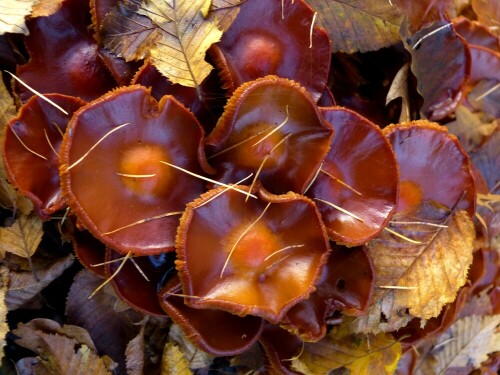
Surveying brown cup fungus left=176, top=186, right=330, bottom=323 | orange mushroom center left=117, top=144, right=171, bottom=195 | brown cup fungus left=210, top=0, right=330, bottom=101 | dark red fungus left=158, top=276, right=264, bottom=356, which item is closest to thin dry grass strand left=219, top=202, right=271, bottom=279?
brown cup fungus left=176, top=186, right=330, bottom=323

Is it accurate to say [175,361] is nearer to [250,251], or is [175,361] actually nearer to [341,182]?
[250,251]

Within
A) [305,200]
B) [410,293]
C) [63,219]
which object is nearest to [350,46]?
[305,200]

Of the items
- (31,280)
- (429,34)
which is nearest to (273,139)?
(429,34)

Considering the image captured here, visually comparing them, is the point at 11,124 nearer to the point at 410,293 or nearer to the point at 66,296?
the point at 66,296

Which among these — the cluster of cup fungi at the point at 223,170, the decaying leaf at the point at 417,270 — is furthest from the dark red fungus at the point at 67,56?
the decaying leaf at the point at 417,270

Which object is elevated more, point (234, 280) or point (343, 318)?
point (234, 280)

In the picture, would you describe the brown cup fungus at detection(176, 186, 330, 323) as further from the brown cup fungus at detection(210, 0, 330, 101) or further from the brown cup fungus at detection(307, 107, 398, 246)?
the brown cup fungus at detection(210, 0, 330, 101)

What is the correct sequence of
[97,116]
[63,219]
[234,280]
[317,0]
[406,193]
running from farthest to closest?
[317,0] → [406,193] → [63,219] → [234,280] → [97,116]

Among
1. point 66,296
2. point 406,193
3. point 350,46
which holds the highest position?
point 350,46
